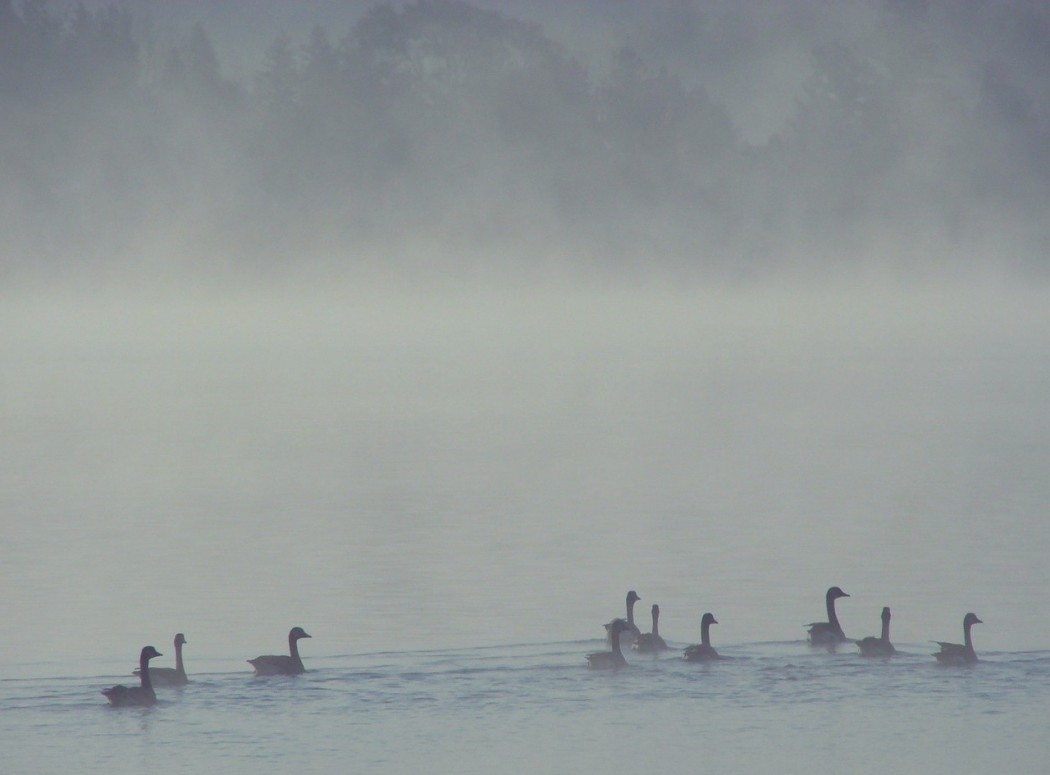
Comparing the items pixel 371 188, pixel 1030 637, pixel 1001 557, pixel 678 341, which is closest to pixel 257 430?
pixel 1001 557

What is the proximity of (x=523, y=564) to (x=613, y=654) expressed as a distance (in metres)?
5.98

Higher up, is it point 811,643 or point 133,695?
point 811,643

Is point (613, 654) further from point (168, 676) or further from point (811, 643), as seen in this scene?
point (168, 676)

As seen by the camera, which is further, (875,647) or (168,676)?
(875,647)

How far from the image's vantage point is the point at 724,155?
310ft

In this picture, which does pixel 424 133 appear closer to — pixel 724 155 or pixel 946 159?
pixel 724 155

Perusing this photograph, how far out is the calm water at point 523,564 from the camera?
11.6 m

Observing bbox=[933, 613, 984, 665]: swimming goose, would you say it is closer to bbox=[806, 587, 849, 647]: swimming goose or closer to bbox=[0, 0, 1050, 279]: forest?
bbox=[806, 587, 849, 647]: swimming goose

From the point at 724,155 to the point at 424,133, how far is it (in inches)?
566

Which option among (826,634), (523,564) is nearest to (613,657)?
(826,634)

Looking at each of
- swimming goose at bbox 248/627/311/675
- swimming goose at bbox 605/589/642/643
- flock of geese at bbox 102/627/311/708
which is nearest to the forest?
swimming goose at bbox 605/589/642/643

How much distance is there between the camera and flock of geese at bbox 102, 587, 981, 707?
12320 millimetres

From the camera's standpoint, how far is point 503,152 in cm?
9738

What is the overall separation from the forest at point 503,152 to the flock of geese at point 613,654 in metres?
79.5
